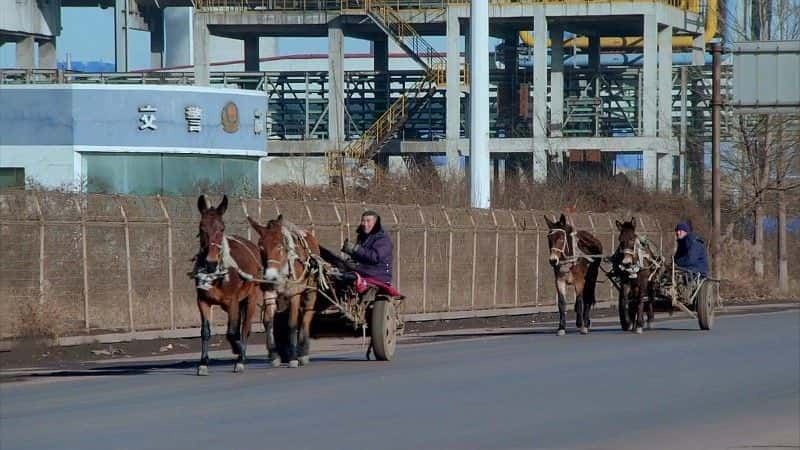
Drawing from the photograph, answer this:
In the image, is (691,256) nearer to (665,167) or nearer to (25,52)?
(665,167)

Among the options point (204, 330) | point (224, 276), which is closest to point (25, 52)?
point (204, 330)

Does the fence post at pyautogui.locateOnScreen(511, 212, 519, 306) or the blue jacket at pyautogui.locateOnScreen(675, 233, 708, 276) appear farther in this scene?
the fence post at pyautogui.locateOnScreen(511, 212, 519, 306)

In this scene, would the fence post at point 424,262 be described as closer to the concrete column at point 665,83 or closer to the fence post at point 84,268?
the fence post at point 84,268

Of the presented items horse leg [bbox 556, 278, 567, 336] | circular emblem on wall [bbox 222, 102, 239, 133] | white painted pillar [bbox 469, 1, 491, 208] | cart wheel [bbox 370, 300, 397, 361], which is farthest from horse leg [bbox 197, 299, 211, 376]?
circular emblem on wall [bbox 222, 102, 239, 133]

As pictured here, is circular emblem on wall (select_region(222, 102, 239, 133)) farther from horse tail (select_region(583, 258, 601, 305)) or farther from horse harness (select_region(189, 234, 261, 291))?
horse harness (select_region(189, 234, 261, 291))

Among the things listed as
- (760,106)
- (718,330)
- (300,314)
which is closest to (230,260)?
Result: (300,314)

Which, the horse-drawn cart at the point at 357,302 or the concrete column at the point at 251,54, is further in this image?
the concrete column at the point at 251,54

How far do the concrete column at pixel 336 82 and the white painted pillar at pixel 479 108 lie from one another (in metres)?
16.6

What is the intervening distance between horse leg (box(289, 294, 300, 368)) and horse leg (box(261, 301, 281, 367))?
0.24m

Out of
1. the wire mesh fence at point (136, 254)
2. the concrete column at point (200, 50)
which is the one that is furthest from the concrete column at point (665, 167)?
the wire mesh fence at point (136, 254)

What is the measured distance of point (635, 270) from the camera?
95.3 feet

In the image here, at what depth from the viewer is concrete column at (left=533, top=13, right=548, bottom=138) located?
2419 inches

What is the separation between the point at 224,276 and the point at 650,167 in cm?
4413

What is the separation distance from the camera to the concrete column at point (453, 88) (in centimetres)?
6216
